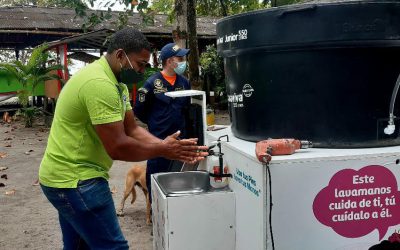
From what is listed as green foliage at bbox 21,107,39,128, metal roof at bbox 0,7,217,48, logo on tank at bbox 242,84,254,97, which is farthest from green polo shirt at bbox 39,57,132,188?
metal roof at bbox 0,7,217,48

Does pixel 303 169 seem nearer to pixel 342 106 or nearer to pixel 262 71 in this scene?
pixel 342 106

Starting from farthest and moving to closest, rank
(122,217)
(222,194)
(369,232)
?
(122,217) → (222,194) → (369,232)

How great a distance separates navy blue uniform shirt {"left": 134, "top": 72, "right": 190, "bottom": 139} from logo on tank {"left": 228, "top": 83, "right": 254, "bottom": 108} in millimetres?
1557

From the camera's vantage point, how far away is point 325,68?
2090 mm

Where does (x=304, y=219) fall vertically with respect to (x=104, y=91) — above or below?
below

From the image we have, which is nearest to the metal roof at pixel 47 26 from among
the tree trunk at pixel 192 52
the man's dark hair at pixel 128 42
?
the tree trunk at pixel 192 52

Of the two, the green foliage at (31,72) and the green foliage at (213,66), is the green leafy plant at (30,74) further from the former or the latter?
the green foliage at (213,66)

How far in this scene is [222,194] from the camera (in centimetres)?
249

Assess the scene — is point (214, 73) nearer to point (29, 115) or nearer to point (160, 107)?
point (29, 115)

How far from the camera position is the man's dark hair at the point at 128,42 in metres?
2.45

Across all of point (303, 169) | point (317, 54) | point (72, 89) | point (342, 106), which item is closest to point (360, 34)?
point (317, 54)

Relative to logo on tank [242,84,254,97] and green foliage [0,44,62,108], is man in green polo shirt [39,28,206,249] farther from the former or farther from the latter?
green foliage [0,44,62,108]

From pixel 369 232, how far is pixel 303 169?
459 mm

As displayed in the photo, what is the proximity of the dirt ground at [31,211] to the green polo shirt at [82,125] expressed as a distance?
79.6 inches
